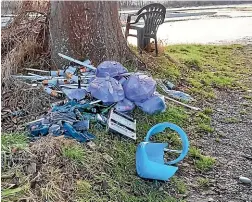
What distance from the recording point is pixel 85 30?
5211 mm

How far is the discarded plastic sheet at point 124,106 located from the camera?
4.13m

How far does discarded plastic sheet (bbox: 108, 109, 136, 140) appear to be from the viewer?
12.3 feet

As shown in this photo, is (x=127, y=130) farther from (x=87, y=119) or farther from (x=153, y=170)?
(x=153, y=170)

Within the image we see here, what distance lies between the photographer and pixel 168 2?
17.7 m

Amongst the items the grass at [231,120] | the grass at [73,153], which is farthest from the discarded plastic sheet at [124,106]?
the grass at [231,120]

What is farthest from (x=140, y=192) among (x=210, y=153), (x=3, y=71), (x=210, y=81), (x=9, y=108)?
(x=210, y=81)

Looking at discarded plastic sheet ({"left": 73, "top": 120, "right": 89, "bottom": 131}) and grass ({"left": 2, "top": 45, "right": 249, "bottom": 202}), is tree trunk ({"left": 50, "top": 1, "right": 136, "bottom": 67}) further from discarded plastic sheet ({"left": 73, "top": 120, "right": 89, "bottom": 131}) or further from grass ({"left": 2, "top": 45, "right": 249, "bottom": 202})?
discarded plastic sheet ({"left": 73, "top": 120, "right": 89, "bottom": 131})

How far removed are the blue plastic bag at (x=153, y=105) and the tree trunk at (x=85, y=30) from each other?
120cm

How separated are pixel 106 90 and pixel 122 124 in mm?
399

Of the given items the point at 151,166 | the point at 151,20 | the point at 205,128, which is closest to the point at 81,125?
the point at 151,166

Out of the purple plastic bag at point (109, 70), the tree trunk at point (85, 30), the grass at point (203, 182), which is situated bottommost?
A: the grass at point (203, 182)

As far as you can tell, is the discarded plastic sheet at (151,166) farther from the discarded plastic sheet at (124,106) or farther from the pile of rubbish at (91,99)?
the discarded plastic sheet at (124,106)

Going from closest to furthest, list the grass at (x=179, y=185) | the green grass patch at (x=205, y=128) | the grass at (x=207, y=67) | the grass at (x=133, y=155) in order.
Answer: the grass at (x=133, y=155), the grass at (x=179, y=185), the green grass patch at (x=205, y=128), the grass at (x=207, y=67)

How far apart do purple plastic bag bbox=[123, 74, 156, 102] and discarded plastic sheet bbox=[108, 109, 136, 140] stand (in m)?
0.29
